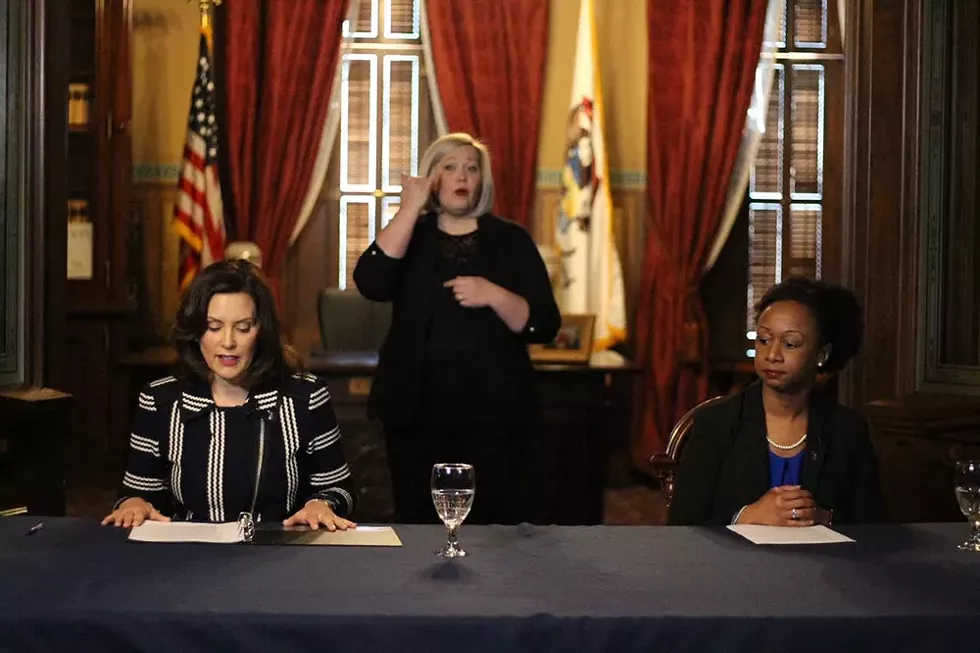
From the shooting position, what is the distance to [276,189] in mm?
7367

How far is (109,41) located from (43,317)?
10.9 feet

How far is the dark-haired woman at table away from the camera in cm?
264

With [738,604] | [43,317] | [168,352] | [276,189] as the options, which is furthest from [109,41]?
[738,604]

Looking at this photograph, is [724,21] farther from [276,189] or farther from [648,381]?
[276,189]

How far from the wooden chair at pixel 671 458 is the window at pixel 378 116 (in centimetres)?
481

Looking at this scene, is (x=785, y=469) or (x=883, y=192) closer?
(x=785, y=469)

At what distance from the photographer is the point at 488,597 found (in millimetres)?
1760

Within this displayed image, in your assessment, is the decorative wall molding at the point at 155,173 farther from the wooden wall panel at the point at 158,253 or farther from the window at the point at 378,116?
the window at the point at 378,116

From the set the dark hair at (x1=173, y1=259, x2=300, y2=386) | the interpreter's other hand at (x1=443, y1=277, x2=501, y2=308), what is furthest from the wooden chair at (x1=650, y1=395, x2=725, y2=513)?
the dark hair at (x1=173, y1=259, x2=300, y2=386)

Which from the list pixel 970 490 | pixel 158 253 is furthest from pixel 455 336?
pixel 158 253

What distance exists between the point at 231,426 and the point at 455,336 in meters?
0.97

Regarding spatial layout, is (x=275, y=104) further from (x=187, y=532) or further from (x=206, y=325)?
(x=187, y=532)

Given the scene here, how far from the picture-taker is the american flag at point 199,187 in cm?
712

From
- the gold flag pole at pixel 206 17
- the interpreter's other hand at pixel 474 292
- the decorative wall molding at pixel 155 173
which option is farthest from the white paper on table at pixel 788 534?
the decorative wall molding at pixel 155 173
